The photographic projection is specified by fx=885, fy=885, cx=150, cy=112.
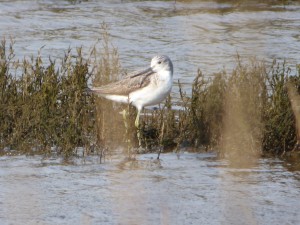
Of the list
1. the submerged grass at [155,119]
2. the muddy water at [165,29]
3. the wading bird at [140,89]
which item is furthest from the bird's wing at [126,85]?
the muddy water at [165,29]

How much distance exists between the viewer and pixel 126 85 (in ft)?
29.1

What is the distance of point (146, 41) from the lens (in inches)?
551

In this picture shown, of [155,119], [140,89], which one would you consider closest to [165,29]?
[140,89]

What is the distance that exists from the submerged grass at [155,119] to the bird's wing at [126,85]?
153mm

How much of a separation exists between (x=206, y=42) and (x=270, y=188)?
293 inches

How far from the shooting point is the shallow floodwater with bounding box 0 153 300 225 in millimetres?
6246

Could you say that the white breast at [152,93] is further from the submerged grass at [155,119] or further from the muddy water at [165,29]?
the muddy water at [165,29]

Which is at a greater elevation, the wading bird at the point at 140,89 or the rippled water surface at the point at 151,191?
the wading bird at the point at 140,89

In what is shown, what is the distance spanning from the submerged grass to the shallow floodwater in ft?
0.85

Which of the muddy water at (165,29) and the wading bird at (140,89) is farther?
the muddy water at (165,29)

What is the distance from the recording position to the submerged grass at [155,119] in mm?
8078

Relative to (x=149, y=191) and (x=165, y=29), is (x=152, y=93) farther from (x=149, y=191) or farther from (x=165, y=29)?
(x=165, y=29)

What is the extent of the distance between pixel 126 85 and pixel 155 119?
482 millimetres

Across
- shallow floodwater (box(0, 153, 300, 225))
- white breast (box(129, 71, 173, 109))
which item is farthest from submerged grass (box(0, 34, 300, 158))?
shallow floodwater (box(0, 153, 300, 225))
